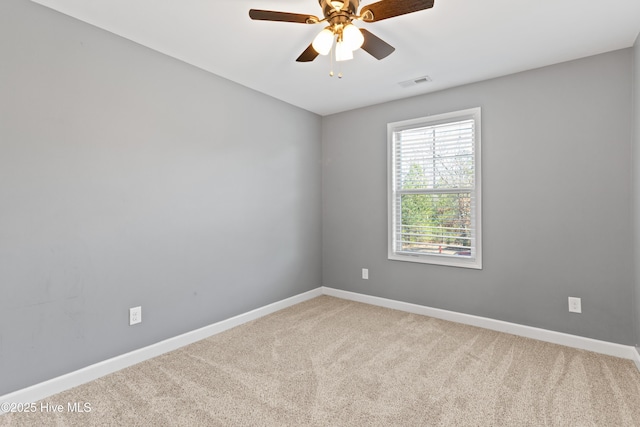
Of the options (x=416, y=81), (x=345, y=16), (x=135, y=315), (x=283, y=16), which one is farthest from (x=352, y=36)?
(x=135, y=315)

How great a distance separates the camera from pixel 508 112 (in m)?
3.06

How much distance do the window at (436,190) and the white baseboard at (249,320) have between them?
55 centimetres

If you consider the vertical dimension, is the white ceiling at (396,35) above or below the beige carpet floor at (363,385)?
above

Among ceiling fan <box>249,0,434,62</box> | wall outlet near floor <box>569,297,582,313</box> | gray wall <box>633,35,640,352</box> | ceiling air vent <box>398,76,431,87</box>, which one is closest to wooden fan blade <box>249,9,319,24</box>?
ceiling fan <box>249,0,434,62</box>

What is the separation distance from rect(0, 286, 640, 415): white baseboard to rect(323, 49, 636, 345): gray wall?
0.07 m

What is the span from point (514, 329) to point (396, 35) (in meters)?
2.77

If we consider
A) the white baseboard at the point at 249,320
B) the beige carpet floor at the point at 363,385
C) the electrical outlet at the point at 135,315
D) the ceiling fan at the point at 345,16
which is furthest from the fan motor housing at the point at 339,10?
the white baseboard at the point at 249,320

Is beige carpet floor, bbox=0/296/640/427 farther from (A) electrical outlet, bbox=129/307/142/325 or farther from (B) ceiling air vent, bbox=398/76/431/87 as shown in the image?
(B) ceiling air vent, bbox=398/76/431/87

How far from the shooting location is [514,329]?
119 inches

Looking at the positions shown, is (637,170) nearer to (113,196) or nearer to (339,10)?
(339,10)

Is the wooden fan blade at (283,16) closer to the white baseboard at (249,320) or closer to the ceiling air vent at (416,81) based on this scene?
the ceiling air vent at (416,81)

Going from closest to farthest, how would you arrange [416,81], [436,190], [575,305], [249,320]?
1. [575,305]
2. [416,81]
3. [249,320]
4. [436,190]

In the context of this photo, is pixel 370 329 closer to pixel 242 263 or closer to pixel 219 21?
pixel 242 263

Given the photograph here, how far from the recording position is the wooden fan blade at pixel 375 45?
1.93m
